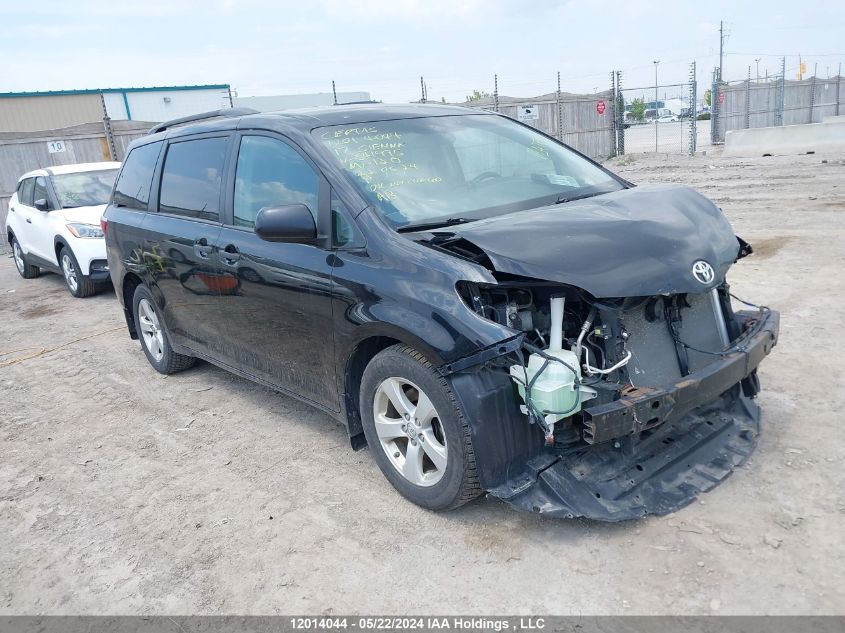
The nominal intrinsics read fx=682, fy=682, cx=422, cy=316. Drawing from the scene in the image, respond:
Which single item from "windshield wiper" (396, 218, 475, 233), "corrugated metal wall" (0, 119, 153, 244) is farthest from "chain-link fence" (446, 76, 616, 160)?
"windshield wiper" (396, 218, 475, 233)

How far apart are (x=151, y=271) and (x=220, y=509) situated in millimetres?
2420

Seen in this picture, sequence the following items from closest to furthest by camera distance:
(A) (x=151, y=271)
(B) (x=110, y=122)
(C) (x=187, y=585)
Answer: (C) (x=187, y=585) → (A) (x=151, y=271) → (B) (x=110, y=122)

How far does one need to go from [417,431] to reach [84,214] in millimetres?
7989

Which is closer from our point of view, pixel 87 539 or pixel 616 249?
pixel 616 249

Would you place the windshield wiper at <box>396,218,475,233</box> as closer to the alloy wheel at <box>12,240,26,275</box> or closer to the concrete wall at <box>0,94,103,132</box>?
the alloy wheel at <box>12,240,26,275</box>

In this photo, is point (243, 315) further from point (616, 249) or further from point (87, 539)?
point (616, 249)

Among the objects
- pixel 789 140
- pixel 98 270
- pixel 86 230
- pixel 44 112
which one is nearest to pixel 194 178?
pixel 98 270

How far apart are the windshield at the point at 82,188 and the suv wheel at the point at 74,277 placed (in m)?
0.76

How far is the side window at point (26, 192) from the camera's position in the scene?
10.5 metres

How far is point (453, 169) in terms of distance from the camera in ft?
13.0

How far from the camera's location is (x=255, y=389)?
5.41 metres

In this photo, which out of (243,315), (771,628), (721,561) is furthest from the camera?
(243,315)

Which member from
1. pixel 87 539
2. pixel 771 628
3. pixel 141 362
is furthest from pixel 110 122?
pixel 771 628

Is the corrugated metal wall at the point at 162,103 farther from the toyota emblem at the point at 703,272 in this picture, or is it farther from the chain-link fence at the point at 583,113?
the toyota emblem at the point at 703,272
